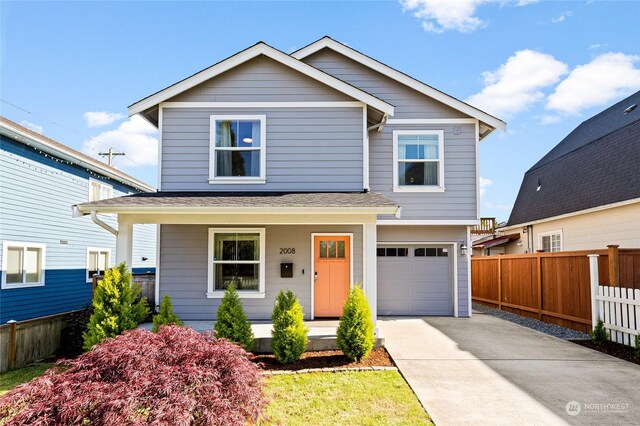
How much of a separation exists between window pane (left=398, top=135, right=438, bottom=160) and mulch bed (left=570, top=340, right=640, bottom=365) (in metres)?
5.76

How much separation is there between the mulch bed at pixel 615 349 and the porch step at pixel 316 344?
4.23 meters

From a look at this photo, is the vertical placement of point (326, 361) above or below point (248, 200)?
below

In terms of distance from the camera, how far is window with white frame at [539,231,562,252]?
15.5 metres

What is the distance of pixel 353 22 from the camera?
12.5 m

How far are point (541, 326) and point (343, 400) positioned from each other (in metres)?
7.42

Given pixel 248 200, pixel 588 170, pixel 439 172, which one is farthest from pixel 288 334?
pixel 588 170

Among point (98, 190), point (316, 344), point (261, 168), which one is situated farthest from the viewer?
point (98, 190)

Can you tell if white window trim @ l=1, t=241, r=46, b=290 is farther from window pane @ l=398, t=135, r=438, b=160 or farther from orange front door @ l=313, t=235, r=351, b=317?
window pane @ l=398, t=135, r=438, b=160

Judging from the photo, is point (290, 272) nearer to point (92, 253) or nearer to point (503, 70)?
point (92, 253)

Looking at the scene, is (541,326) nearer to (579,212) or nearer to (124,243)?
(579,212)

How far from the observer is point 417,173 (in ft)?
38.2

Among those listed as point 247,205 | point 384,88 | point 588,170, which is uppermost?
point 384,88

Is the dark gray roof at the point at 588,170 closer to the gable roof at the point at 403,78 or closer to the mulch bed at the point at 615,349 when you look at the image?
the gable roof at the point at 403,78

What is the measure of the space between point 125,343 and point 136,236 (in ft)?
48.5
